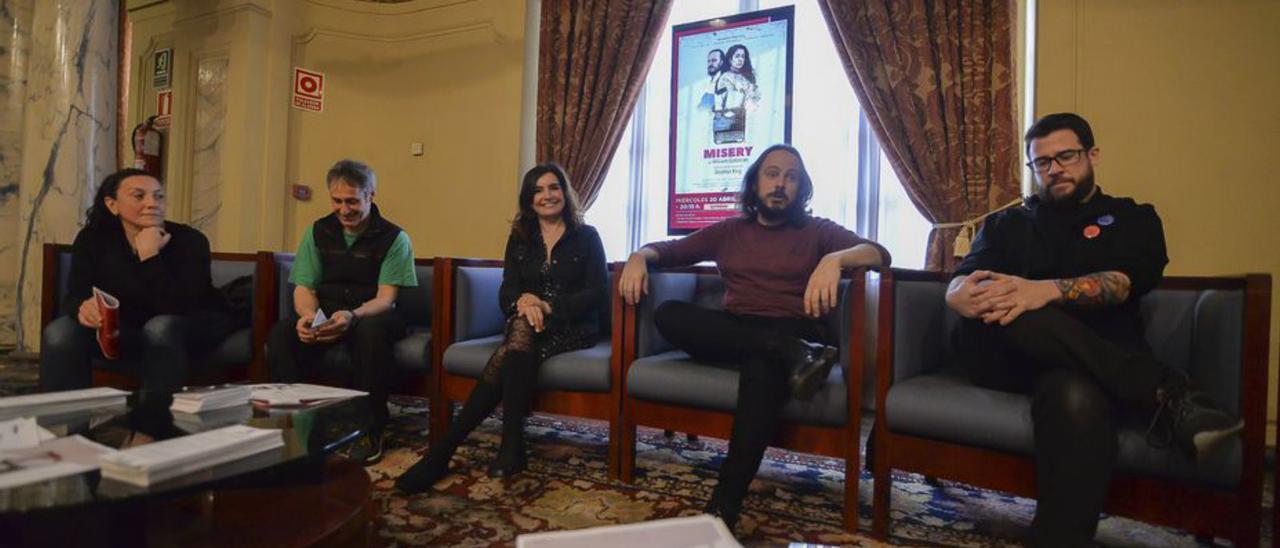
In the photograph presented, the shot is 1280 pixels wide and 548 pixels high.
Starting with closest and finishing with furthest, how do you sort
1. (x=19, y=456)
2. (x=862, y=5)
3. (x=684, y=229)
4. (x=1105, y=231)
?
(x=19, y=456) < (x=1105, y=231) < (x=862, y=5) < (x=684, y=229)

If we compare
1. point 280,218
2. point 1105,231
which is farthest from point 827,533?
point 280,218

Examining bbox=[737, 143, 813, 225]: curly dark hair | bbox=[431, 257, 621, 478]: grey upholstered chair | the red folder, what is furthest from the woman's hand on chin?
bbox=[737, 143, 813, 225]: curly dark hair

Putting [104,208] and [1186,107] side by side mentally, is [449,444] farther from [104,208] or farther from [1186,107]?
[1186,107]

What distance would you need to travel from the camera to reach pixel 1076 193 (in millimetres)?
1649

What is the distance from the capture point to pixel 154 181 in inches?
92.1

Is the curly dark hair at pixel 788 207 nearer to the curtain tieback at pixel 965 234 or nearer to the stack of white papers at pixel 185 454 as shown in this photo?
the curtain tieback at pixel 965 234

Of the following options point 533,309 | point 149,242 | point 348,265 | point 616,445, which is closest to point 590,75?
point 348,265

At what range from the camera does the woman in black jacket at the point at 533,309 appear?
6.41 feet

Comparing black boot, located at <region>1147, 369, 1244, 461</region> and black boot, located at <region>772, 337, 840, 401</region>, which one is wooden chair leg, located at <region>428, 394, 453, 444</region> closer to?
black boot, located at <region>772, 337, 840, 401</region>

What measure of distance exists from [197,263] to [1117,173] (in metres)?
3.54

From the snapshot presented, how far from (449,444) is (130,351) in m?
1.18

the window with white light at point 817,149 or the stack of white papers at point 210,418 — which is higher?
the window with white light at point 817,149

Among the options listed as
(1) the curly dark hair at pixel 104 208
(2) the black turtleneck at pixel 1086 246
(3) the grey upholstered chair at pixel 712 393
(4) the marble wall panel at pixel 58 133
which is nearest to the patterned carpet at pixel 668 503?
(3) the grey upholstered chair at pixel 712 393

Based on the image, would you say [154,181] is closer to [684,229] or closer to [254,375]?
[254,375]
